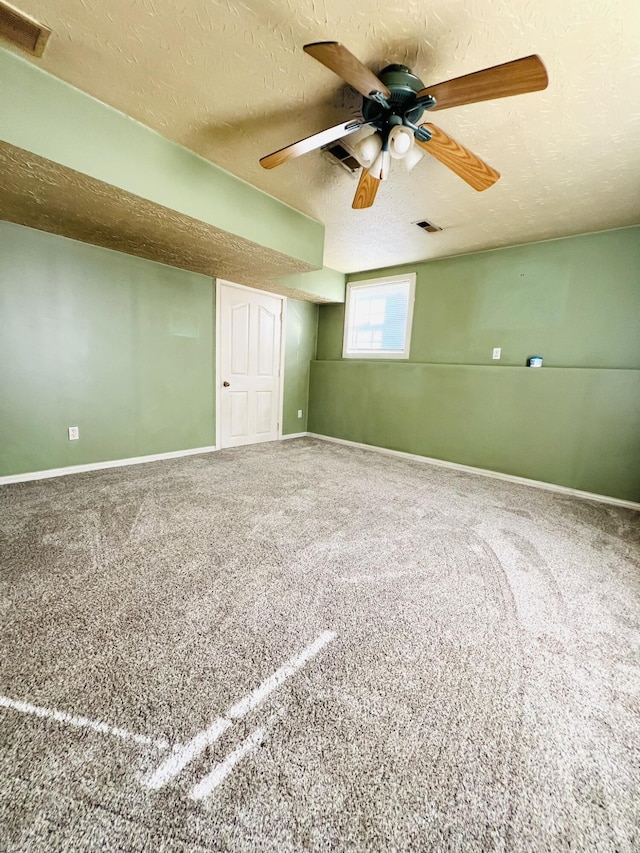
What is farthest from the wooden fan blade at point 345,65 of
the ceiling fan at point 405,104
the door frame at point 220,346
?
the door frame at point 220,346

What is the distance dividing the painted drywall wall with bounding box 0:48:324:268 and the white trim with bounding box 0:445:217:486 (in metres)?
2.52

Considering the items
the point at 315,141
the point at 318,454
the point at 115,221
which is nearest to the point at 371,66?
the point at 315,141

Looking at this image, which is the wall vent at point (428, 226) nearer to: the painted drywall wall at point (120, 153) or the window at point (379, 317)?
the window at point (379, 317)

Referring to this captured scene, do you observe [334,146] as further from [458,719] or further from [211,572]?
[458,719]

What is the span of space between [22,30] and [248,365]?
10.6 ft

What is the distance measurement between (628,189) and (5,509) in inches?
198

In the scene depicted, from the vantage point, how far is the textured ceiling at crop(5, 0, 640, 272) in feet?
4.33

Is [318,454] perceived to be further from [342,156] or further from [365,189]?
[342,156]

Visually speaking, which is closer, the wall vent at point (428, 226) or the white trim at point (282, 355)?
the wall vent at point (428, 226)

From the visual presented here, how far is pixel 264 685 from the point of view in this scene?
1.15 metres

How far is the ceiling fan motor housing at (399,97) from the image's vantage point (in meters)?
1.51

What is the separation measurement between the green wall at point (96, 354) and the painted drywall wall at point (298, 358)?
1251mm

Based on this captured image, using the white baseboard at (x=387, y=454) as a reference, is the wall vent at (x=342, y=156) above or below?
above

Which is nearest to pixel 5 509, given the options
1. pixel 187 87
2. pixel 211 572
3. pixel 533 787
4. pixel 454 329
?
pixel 211 572
